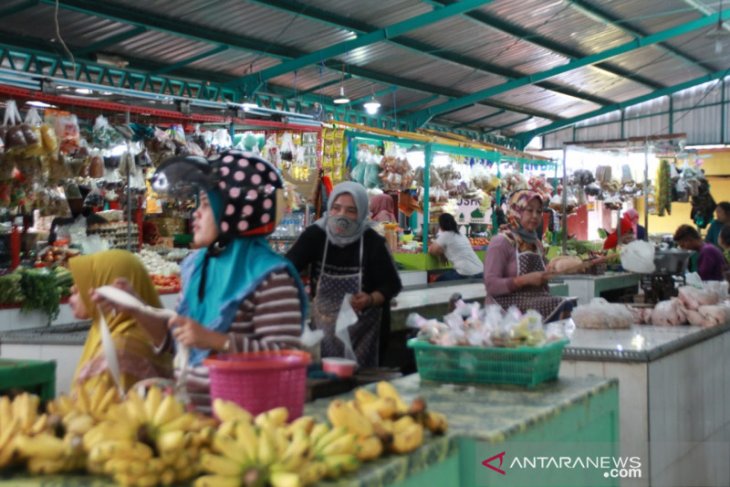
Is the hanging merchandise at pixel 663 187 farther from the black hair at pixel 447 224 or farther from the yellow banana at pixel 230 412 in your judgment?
A: the yellow banana at pixel 230 412

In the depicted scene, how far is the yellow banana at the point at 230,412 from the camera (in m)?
2.09

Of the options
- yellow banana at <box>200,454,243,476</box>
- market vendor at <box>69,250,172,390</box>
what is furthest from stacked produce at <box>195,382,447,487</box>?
market vendor at <box>69,250,172,390</box>

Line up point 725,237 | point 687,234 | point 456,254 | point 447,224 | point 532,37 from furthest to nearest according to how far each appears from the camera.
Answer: point 532,37 < point 447,224 < point 456,254 < point 725,237 < point 687,234

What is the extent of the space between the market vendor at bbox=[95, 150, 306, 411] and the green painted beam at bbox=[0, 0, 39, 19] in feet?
26.5

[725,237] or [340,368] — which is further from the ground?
[725,237]

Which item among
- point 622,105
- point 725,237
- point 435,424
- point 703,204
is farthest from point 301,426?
point 622,105

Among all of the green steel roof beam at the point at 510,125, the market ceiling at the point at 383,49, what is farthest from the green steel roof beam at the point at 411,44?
the green steel roof beam at the point at 510,125

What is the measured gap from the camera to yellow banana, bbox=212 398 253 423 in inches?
82.4

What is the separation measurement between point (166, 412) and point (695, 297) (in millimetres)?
4128

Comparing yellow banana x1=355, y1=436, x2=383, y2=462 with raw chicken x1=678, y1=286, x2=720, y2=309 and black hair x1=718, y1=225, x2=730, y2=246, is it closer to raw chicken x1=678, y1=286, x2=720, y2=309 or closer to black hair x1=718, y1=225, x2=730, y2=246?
raw chicken x1=678, y1=286, x2=720, y2=309

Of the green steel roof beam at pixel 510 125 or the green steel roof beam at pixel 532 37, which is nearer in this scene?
the green steel roof beam at pixel 532 37

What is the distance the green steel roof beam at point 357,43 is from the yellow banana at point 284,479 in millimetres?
11587

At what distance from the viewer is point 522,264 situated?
18.0 feet

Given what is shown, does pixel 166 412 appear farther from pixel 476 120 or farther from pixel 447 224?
pixel 476 120
